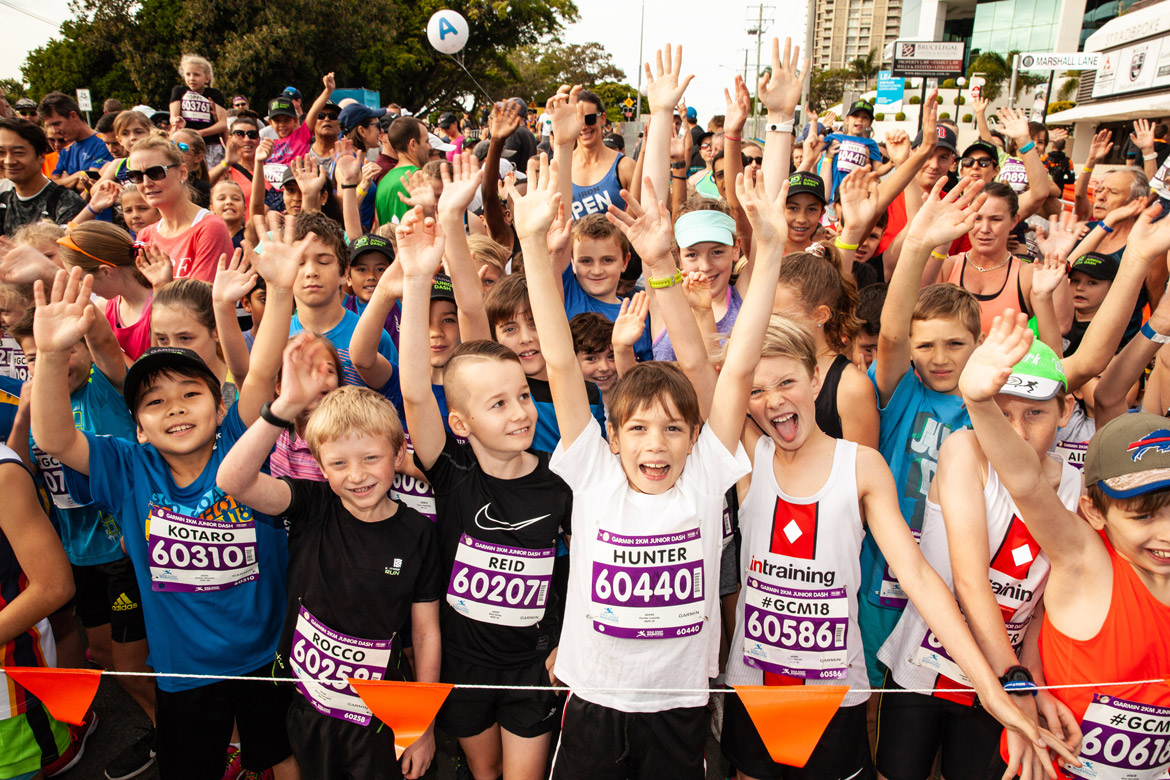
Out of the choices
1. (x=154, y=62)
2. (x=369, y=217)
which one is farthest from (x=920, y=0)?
(x=369, y=217)

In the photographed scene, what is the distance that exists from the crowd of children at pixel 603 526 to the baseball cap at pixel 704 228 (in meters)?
0.50

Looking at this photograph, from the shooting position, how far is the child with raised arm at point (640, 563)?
230 centimetres

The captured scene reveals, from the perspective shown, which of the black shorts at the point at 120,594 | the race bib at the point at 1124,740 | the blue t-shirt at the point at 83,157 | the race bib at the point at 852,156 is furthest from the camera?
the blue t-shirt at the point at 83,157

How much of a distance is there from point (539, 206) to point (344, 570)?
1.47m

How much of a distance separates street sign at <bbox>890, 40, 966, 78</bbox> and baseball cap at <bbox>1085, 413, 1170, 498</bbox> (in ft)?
88.1

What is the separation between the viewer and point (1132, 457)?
1.97m

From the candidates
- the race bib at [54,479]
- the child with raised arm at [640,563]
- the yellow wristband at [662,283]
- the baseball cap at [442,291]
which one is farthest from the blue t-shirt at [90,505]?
the yellow wristband at [662,283]

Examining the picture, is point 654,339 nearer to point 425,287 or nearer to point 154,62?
point 425,287

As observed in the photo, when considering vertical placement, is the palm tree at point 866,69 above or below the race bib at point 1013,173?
above

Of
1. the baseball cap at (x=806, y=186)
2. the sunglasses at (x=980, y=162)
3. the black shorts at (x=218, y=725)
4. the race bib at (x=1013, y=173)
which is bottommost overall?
the black shorts at (x=218, y=725)

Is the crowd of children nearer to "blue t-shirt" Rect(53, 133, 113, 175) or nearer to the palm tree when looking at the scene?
"blue t-shirt" Rect(53, 133, 113, 175)

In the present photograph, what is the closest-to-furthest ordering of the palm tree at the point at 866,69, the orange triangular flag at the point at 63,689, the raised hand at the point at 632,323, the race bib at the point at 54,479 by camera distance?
the orange triangular flag at the point at 63,689, the raised hand at the point at 632,323, the race bib at the point at 54,479, the palm tree at the point at 866,69

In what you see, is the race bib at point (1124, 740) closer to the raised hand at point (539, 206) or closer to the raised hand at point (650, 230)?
the raised hand at point (650, 230)

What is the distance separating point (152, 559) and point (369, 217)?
191 inches
